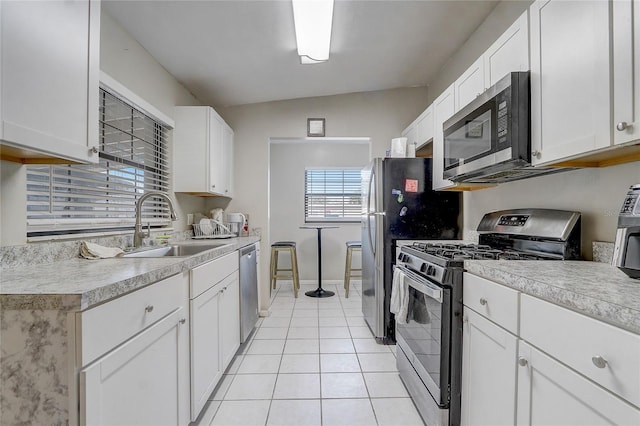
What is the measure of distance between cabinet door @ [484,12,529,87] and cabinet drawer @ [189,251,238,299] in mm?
1924

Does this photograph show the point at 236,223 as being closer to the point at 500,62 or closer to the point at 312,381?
the point at 312,381

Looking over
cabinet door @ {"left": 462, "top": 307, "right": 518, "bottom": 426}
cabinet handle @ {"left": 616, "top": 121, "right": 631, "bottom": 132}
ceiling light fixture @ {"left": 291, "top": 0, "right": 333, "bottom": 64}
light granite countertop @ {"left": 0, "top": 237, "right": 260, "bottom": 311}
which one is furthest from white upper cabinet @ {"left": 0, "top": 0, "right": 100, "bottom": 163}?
cabinet handle @ {"left": 616, "top": 121, "right": 631, "bottom": 132}

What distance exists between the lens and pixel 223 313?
2090mm

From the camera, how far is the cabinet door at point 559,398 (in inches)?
28.0

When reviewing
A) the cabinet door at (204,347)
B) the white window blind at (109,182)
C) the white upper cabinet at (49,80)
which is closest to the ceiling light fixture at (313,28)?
the white upper cabinet at (49,80)

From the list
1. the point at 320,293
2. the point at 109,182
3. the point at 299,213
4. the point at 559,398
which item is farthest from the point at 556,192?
the point at 299,213

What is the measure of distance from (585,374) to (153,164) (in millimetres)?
2879

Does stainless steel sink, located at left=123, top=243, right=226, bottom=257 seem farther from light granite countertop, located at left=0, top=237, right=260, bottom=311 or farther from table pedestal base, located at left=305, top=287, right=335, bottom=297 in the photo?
table pedestal base, located at left=305, top=287, right=335, bottom=297

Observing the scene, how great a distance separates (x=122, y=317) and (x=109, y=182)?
4.27 ft

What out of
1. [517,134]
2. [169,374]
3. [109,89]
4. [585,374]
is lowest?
[169,374]

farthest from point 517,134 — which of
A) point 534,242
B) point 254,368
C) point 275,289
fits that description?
point 275,289

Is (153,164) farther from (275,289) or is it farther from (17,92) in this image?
(275,289)

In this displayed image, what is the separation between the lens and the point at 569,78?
120 cm

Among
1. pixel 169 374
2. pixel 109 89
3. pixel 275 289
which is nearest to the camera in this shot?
pixel 169 374
